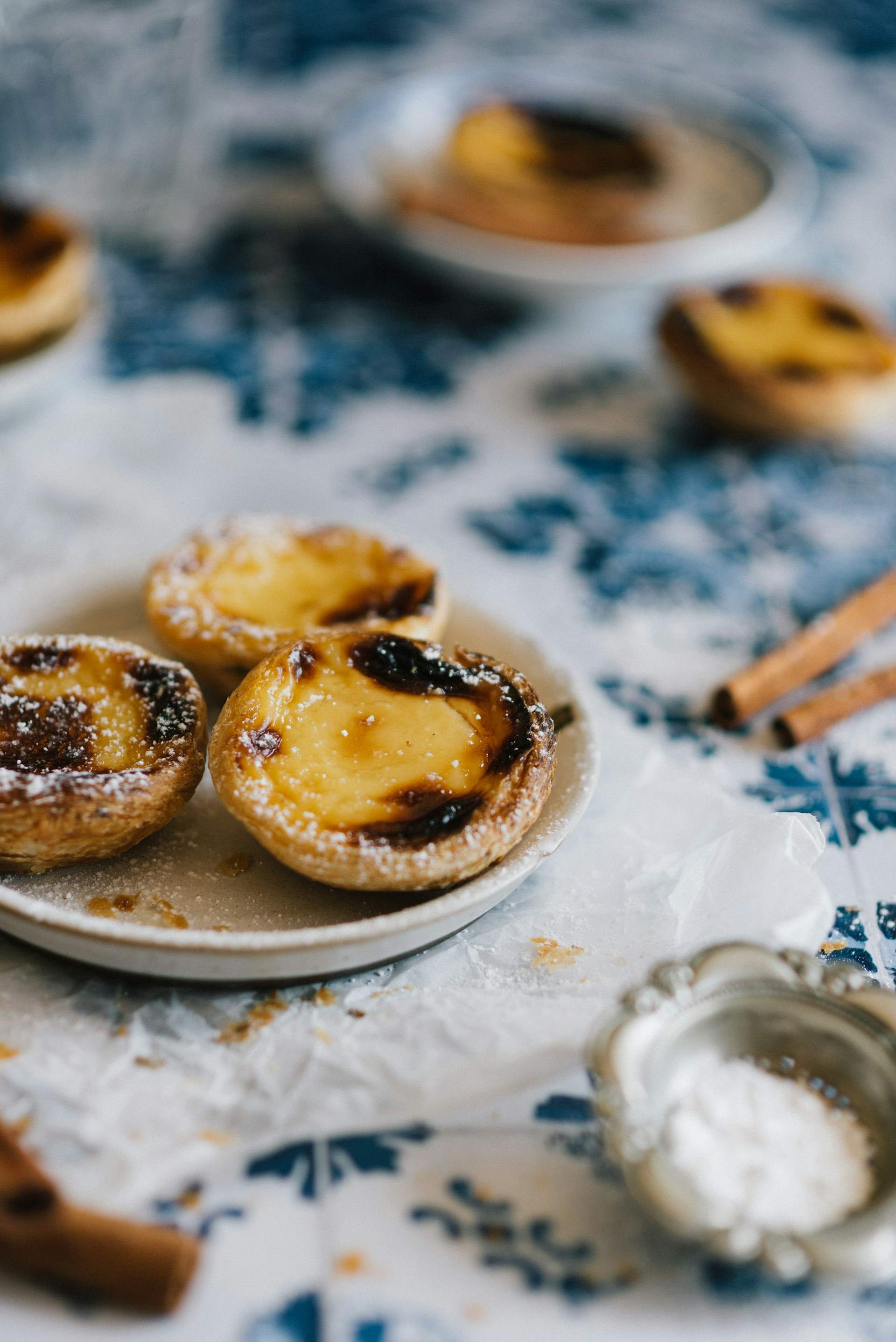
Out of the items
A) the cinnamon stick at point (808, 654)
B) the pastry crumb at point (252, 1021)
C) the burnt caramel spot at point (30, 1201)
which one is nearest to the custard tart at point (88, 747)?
the pastry crumb at point (252, 1021)

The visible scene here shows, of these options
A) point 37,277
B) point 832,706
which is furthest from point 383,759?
point 37,277

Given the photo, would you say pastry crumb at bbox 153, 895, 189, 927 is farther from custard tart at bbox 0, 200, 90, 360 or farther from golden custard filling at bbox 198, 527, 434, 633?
custard tart at bbox 0, 200, 90, 360

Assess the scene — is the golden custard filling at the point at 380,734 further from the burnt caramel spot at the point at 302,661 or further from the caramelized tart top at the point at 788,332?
the caramelized tart top at the point at 788,332

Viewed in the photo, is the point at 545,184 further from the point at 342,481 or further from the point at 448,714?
the point at 448,714

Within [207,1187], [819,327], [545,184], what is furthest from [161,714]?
[545,184]

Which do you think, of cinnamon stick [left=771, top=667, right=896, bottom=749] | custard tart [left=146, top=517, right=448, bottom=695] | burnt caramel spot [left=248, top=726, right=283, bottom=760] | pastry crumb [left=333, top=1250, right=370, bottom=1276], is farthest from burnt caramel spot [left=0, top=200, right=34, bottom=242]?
pastry crumb [left=333, top=1250, right=370, bottom=1276]

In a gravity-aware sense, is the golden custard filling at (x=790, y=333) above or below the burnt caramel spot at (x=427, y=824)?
above
